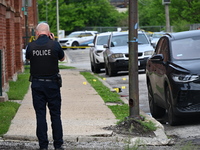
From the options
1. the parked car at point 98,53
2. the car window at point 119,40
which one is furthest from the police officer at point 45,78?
the parked car at point 98,53

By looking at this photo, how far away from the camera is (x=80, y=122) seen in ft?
33.0

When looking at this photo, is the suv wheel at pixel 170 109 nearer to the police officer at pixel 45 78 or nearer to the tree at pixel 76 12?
the police officer at pixel 45 78

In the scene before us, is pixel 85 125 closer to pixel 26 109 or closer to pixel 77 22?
pixel 26 109

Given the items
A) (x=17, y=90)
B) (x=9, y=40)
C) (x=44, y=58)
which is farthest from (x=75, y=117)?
(x=9, y=40)

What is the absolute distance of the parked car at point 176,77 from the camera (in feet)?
31.8

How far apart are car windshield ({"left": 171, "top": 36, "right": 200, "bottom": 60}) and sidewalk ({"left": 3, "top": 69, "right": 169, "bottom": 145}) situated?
4.12 ft

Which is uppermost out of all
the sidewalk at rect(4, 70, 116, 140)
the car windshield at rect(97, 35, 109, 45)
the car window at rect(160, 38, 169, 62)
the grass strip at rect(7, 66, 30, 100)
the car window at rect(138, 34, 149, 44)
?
the car window at rect(160, 38, 169, 62)

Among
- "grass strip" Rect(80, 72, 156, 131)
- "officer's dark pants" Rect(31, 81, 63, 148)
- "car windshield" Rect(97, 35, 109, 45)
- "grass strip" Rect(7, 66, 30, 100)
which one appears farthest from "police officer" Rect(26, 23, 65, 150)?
"car windshield" Rect(97, 35, 109, 45)

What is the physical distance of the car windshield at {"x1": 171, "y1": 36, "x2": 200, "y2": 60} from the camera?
10.5 metres

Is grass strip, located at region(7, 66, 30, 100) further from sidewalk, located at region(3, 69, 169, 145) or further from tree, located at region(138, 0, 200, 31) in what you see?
tree, located at region(138, 0, 200, 31)

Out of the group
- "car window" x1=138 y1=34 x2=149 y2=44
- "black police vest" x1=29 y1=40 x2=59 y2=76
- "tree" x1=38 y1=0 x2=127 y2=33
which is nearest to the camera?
"black police vest" x1=29 y1=40 x2=59 y2=76

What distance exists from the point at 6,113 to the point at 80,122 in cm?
161

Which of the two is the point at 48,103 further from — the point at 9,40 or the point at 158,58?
the point at 9,40

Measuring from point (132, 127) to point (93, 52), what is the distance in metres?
18.0
